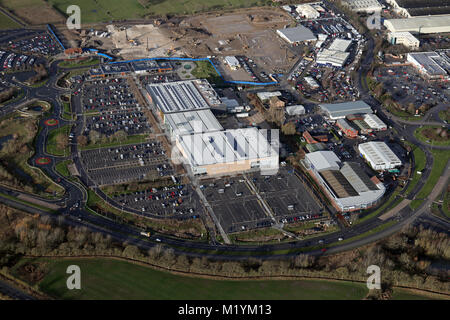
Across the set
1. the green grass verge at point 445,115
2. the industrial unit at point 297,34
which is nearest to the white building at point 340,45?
the industrial unit at point 297,34

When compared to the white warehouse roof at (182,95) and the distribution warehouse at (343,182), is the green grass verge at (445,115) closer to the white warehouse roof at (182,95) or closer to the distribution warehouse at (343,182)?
the distribution warehouse at (343,182)

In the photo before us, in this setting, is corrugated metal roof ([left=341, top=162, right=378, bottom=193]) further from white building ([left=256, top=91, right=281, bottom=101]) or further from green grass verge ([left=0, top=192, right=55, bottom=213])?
green grass verge ([left=0, top=192, right=55, bottom=213])

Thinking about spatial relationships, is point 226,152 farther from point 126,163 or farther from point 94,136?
point 94,136

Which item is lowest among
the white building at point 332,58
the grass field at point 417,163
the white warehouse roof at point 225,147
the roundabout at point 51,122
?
the grass field at point 417,163

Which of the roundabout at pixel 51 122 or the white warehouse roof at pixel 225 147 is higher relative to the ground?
the white warehouse roof at pixel 225 147

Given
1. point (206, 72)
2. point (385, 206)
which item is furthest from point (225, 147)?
point (206, 72)

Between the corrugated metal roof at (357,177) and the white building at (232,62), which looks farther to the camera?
the white building at (232,62)

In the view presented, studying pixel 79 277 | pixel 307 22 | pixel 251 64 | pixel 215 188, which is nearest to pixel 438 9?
pixel 307 22
